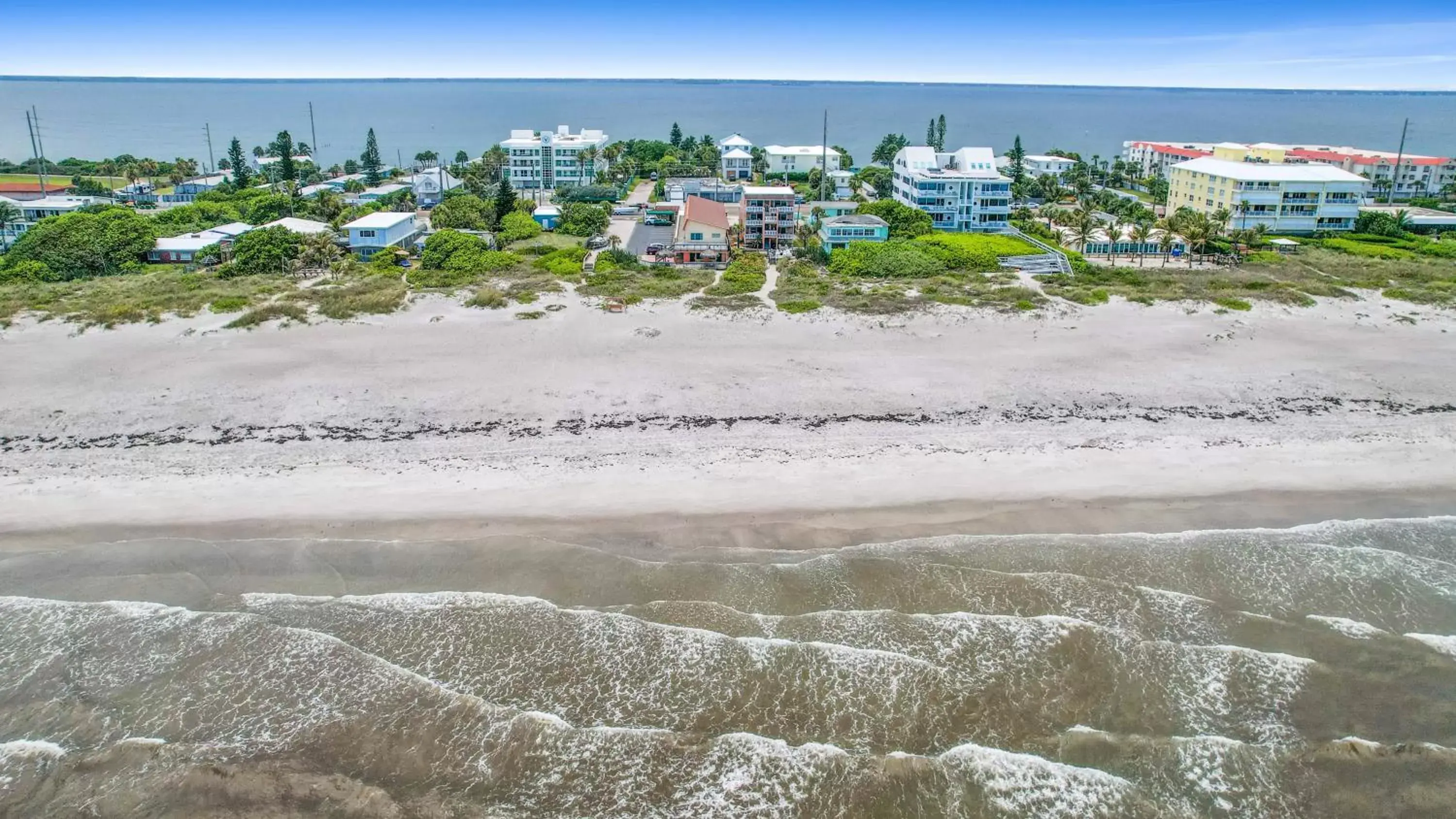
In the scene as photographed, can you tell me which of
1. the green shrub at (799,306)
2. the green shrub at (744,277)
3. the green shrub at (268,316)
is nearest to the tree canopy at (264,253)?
the green shrub at (268,316)

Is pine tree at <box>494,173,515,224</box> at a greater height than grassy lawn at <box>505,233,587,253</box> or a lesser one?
greater

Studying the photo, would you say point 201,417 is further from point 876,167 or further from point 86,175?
point 86,175

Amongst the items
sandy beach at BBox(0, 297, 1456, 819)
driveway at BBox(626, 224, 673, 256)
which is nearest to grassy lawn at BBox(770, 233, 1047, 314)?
sandy beach at BBox(0, 297, 1456, 819)

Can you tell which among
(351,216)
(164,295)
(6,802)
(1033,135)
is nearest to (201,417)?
(6,802)

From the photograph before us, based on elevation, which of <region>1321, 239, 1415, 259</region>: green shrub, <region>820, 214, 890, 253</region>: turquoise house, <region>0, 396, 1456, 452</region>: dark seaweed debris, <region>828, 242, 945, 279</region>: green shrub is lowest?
<region>0, 396, 1456, 452</region>: dark seaweed debris

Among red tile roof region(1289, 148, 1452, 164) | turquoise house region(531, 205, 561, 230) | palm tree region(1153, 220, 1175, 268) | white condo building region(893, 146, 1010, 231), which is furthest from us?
red tile roof region(1289, 148, 1452, 164)

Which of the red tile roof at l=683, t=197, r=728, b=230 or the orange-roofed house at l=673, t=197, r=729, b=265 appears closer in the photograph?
the orange-roofed house at l=673, t=197, r=729, b=265

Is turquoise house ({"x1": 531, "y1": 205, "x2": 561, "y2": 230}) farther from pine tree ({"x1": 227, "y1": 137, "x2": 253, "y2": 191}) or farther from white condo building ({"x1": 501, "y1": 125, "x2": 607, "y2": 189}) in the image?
pine tree ({"x1": 227, "y1": 137, "x2": 253, "y2": 191})

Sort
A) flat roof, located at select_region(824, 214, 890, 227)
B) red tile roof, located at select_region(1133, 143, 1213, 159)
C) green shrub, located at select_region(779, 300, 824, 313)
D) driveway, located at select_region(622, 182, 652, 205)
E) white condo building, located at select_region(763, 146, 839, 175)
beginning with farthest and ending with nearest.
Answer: white condo building, located at select_region(763, 146, 839, 175), red tile roof, located at select_region(1133, 143, 1213, 159), driveway, located at select_region(622, 182, 652, 205), flat roof, located at select_region(824, 214, 890, 227), green shrub, located at select_region(779, 300, 824, 313)
